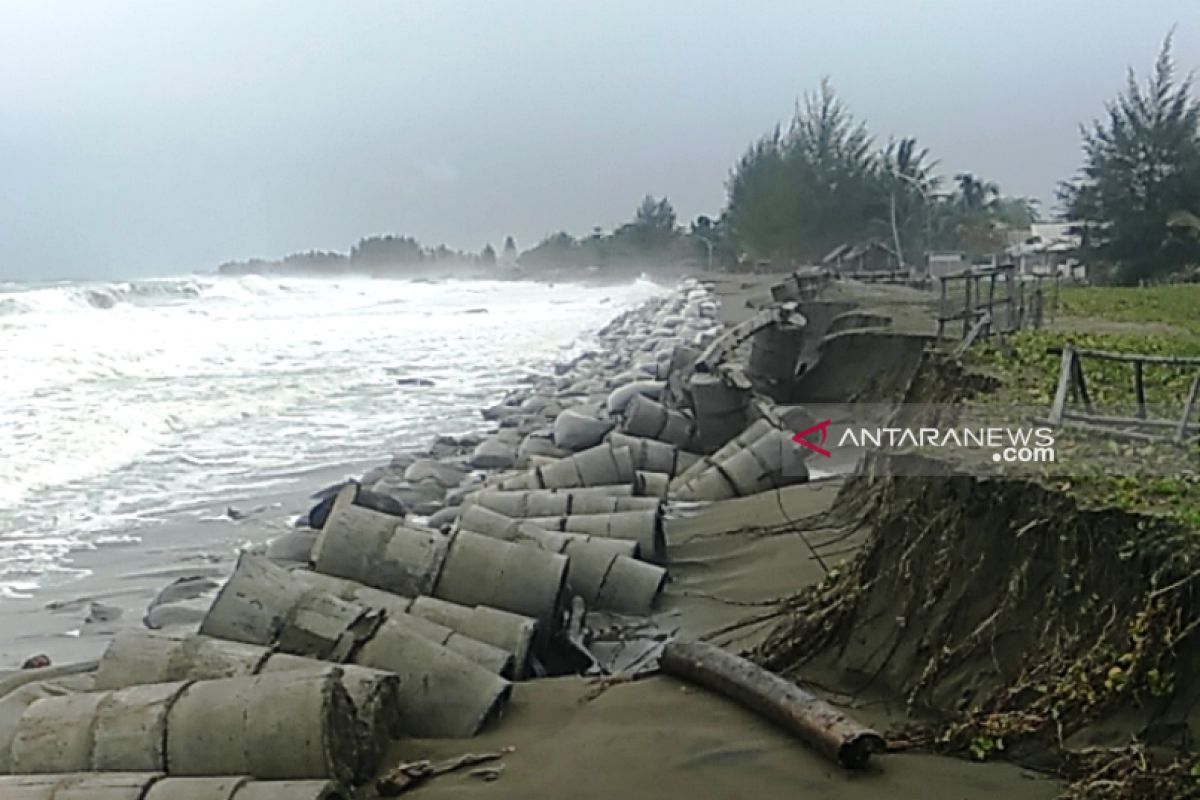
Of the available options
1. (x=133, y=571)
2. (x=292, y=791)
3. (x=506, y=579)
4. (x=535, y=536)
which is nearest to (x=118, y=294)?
(x=133, y=571)

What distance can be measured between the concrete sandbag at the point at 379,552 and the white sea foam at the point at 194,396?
14.3 ft

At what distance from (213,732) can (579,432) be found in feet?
32.2

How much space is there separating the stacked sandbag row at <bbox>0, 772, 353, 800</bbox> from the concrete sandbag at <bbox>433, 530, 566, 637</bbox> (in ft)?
8.63

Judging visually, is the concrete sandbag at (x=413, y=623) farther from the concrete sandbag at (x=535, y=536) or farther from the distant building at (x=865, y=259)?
the distant building at (x=865, y=259)

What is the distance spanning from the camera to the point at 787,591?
30.2ft

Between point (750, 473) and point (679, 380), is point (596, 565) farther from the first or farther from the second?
point (679, 380)

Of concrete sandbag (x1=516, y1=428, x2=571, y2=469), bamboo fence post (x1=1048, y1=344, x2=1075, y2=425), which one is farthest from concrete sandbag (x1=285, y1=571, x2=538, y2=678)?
concrete sandbag (x1=516, y1=428, x2=571, y2=469)

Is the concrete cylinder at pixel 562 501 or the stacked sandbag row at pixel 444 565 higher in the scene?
the stacked sandbag row at pixel 444 565

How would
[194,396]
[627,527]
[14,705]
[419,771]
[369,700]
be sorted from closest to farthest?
[419,771] → [369,700] → [14,705] → [627,527] → [194,396]

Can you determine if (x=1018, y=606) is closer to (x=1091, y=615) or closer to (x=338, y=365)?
(x=1091, y=615)

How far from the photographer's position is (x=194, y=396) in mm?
25375

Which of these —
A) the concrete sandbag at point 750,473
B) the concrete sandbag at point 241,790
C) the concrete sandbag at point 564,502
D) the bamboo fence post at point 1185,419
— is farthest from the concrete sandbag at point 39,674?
the bamboo fence post at point 1185,419

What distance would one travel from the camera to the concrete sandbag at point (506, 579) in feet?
26.6

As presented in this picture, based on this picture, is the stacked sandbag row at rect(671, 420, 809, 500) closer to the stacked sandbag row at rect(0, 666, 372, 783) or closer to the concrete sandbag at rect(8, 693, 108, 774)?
the stacked sandbag row at rect(0, 666, 372, 783)
